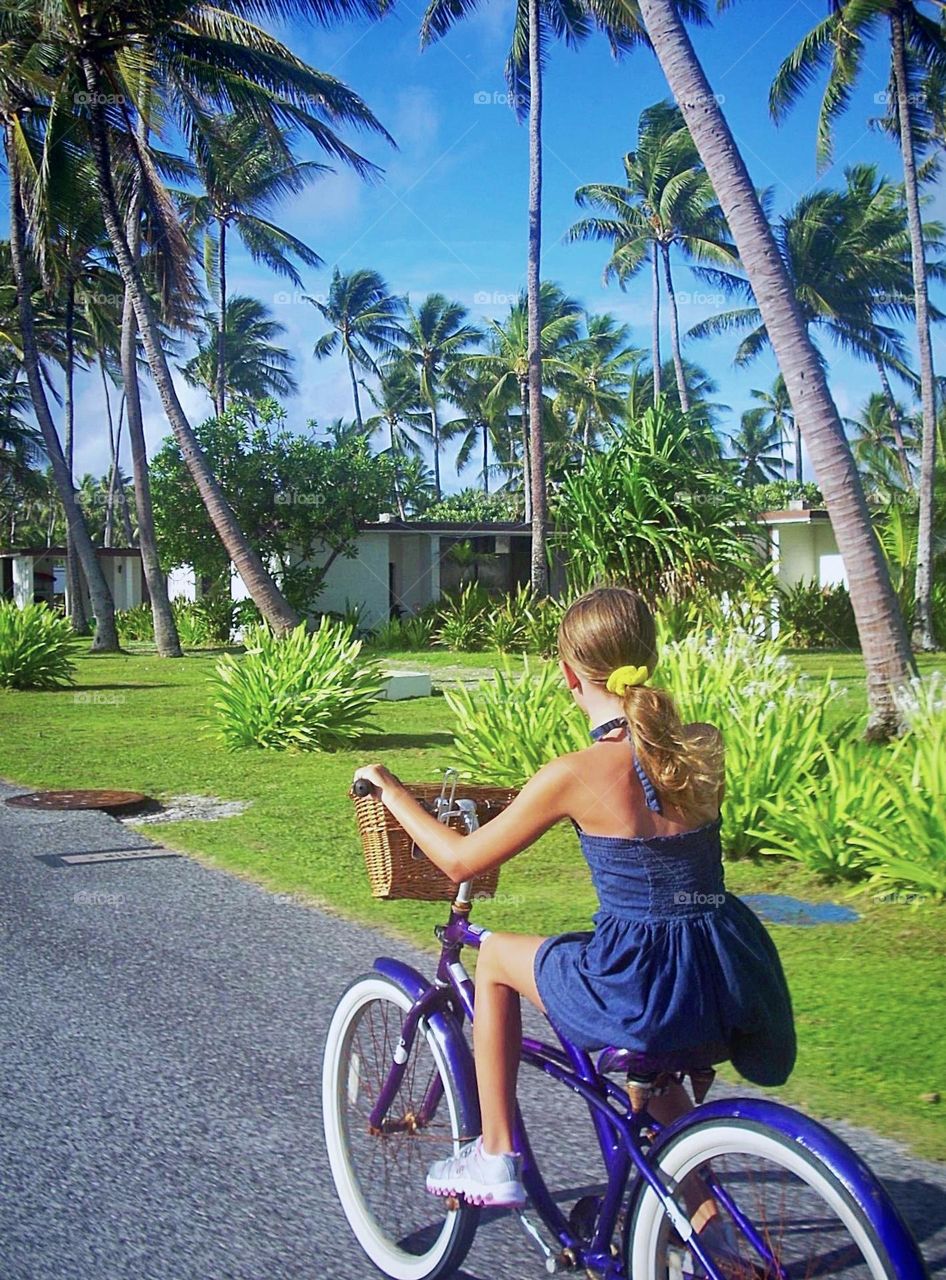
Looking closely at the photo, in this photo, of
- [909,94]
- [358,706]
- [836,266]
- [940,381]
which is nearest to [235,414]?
[909,94]

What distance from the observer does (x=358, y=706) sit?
13.9 m

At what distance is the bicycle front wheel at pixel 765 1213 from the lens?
2141mm

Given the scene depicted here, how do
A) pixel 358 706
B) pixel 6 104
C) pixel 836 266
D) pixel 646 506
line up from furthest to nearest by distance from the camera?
pixel 836 266, pixel 6 104, pixel 646 506, pixel 358 706

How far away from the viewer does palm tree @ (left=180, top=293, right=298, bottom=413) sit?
60125 millimetres

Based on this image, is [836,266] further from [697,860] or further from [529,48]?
[697,860]

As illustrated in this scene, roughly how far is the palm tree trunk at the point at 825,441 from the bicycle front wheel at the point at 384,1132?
276 inches

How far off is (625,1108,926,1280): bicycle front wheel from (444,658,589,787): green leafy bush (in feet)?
22.3

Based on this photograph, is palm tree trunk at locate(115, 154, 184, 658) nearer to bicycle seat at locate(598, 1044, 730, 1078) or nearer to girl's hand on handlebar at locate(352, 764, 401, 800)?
girl's hand on handlebar at locate(352, 764, 401, 800)

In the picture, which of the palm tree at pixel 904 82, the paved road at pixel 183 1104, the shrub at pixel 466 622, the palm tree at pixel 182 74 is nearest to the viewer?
the paved road at pixel 183 1104

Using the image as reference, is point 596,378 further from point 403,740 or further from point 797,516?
point 403,740

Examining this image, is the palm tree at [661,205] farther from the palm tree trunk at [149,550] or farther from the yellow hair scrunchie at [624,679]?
the yellow hair scrunchie at [624,679]

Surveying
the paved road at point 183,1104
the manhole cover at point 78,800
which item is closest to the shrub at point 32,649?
the manhole cover at point 78,800

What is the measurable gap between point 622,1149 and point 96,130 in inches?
893

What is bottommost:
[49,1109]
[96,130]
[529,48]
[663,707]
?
[49,1109]
